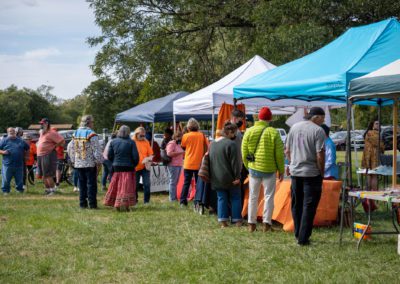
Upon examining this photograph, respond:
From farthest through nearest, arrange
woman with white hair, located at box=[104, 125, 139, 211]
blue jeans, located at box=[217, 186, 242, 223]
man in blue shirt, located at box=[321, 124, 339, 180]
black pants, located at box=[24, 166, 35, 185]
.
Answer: black pants, located at box=[24, 166, 35, 185], woman with white hair, located at box=[104, 125, 139, 211], blue jeans, located at box=[217, 186, 242, 223], man in blue shirt, located at box=[321, 124, 339, 180]

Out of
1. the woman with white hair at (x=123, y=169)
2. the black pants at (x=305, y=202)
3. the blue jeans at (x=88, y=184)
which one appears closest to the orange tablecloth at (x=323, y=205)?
the black pants at (x=305, y=202)

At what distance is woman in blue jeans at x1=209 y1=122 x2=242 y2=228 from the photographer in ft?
26.9

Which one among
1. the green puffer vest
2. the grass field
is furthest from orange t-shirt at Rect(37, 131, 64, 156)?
the green puffer vest

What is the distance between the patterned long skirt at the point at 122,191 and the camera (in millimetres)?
9961

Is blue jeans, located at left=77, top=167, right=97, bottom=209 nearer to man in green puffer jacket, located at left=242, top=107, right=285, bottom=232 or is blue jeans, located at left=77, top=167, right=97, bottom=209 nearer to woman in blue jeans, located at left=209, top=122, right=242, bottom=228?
woman in blue jeans, located at left=209, top=122, right=242, bottom=228

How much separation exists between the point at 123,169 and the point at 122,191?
1.34 feet

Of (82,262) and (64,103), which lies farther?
(64,103)

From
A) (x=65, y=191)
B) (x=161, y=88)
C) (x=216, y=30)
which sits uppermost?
(x=216, y=30)

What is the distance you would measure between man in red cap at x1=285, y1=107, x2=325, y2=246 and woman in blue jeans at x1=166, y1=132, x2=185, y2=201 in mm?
4791

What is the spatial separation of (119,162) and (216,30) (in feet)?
42.7

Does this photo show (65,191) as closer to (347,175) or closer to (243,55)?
(347,175)

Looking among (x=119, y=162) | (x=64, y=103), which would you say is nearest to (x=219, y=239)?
(x=119, y=162)

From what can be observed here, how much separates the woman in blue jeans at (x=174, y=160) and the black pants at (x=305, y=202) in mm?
4757

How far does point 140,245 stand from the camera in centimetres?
700
